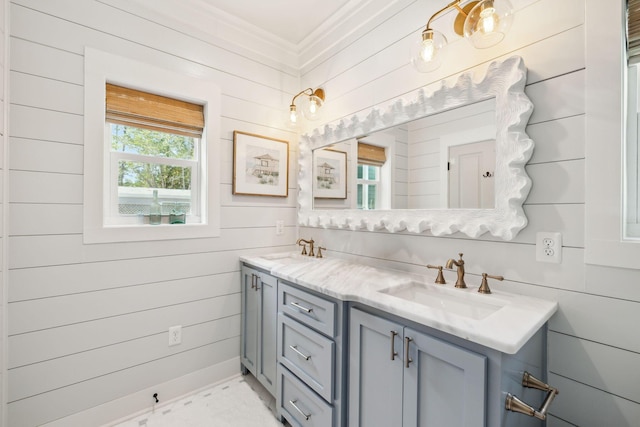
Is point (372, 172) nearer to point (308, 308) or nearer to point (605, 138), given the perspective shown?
point (308, 308)

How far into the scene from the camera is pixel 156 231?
1.86 metres

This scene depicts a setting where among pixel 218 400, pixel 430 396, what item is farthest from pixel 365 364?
pixel 218 400

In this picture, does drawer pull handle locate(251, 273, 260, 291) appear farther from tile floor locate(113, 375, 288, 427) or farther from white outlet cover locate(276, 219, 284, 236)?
tile floor locate(113, 375, 288, 427)

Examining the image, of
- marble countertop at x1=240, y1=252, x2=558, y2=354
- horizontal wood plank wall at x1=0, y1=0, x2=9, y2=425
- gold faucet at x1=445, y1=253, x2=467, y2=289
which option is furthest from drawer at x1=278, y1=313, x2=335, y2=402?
horizontal wood plank wall at x1=0, y1=0, x2=9, y2=425

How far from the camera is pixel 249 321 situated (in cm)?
211

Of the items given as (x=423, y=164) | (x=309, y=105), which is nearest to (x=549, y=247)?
(x=423, y=164)

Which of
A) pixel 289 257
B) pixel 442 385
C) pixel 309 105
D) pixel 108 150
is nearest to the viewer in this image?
pixel 442 385

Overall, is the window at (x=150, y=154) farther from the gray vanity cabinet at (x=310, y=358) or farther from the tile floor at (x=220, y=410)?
the tile floor at (x=220, y=410)

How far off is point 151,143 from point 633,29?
248 cm

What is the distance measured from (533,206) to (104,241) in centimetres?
225

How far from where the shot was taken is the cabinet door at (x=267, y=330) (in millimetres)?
1787

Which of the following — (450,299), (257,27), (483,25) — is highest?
(257,27)

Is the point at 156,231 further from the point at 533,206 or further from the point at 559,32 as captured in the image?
the point at 559,32

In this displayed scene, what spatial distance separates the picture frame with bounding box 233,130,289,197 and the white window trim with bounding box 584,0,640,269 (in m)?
1.91
